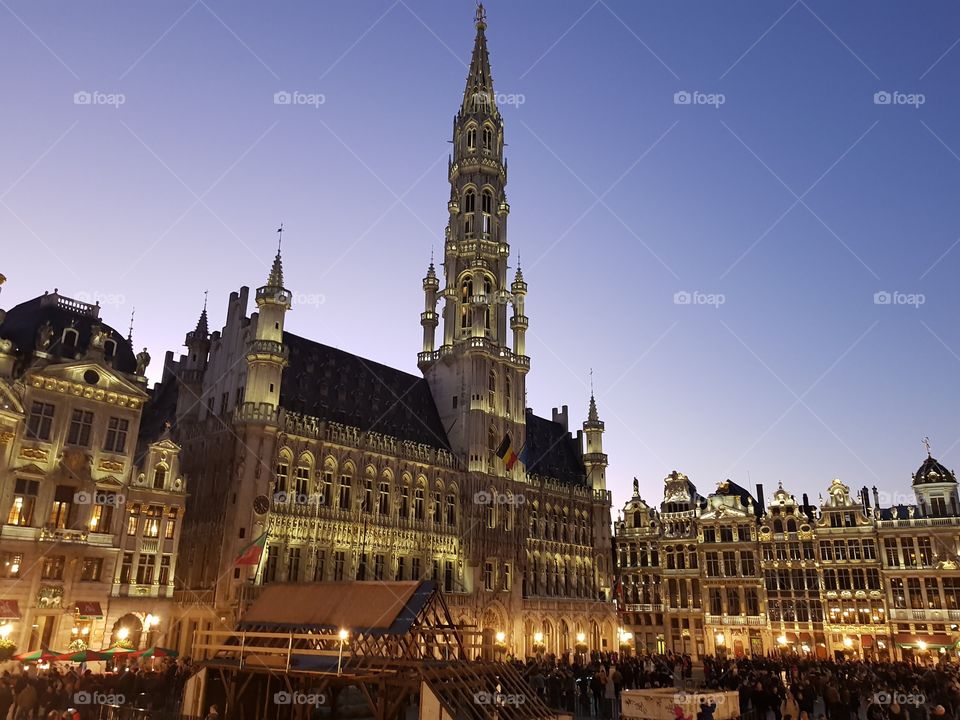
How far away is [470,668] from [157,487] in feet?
80.1

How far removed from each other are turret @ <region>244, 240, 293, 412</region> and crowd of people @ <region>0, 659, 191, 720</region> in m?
18.3

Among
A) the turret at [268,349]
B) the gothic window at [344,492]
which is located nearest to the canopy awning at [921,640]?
the gothic window at [344,492]

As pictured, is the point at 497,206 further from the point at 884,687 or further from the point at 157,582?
the point at 884,687

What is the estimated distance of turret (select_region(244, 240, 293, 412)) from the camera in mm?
43188

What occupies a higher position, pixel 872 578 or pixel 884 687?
pixel 872 578

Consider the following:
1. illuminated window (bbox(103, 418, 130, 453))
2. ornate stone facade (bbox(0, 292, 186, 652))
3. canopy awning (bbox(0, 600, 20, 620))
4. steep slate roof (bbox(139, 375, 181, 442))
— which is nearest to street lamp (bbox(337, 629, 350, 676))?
canopy awning (bbox(0, 600, 20, 620))

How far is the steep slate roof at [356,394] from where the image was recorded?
48.2 meters

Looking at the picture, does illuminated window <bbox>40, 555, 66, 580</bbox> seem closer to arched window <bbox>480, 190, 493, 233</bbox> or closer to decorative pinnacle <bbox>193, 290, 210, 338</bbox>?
decorative pinnacle <bbox>193, 290, 210, 338</bbox>

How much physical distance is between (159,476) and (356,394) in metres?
16.3

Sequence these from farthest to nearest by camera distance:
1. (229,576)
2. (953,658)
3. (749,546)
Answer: (749,546)
(953,658)
(229,576)

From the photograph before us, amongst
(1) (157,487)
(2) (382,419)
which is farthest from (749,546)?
(1) (157,487)

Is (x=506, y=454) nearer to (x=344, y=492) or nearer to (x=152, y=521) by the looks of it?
(x=344, y=492)

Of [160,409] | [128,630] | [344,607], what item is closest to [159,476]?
[128,630]

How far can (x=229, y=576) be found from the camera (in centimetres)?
3941
